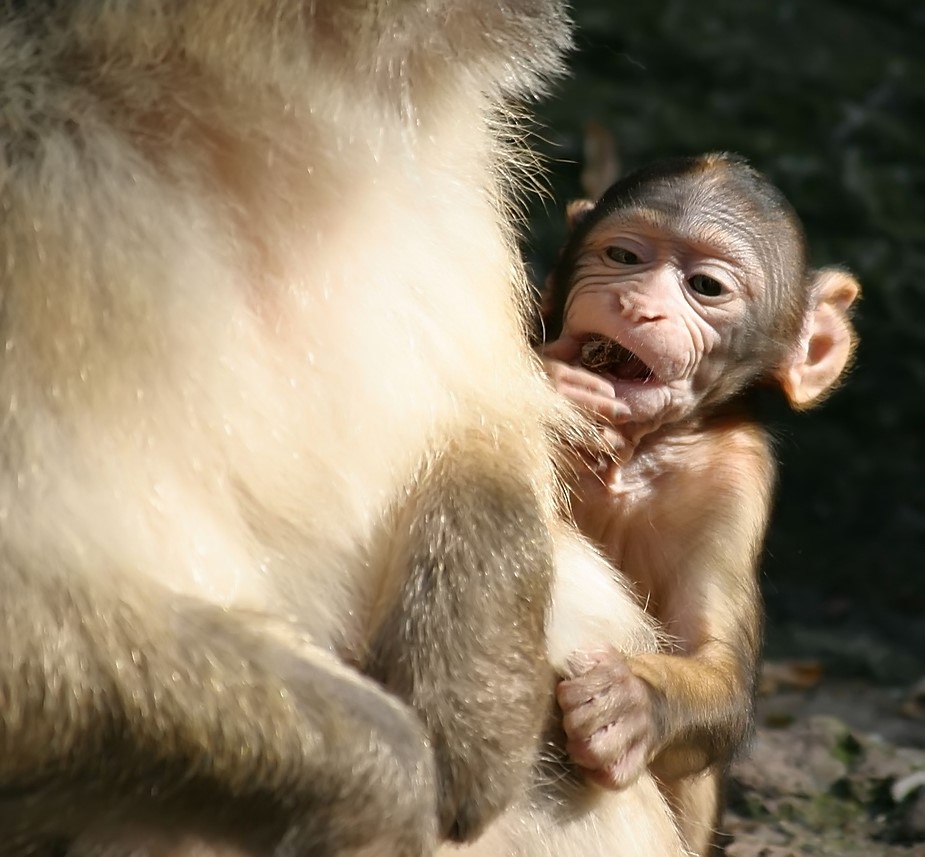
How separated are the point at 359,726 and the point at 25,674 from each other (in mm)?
569

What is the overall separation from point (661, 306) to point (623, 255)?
279mm

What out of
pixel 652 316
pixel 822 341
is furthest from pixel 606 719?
pixel 822 341

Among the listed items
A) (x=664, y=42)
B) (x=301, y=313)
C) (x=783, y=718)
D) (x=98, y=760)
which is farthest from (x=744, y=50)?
(x=98, y=760)

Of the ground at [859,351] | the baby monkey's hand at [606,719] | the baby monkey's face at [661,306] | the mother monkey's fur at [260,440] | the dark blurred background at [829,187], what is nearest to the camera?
the mother monkey's fur at [260,440]

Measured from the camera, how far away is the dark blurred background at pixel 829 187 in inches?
319

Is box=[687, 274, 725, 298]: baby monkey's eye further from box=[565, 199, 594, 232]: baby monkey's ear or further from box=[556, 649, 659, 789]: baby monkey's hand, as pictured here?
box=[556, 649, 659, 789]: baby monkey's hand

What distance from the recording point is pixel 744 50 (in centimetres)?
1061

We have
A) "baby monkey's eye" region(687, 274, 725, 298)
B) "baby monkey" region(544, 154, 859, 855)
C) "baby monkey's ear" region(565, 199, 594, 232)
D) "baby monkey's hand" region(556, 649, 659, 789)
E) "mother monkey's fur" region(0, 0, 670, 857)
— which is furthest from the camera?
"baby monkey's ear" region(565, 199, 594, 232)

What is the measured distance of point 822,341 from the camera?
16.3 feet

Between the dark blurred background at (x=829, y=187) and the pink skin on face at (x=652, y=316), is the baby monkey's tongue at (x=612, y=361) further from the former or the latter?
the dark blurred background at (x=829, y=187)

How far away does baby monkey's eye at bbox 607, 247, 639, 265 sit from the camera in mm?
4621

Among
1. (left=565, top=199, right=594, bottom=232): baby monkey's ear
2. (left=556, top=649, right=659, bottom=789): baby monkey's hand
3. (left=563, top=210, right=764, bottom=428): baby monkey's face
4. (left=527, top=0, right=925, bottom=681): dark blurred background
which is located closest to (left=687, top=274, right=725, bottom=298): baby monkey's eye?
(left=563, top=210, right=764, bottom=428): baby monkey's face

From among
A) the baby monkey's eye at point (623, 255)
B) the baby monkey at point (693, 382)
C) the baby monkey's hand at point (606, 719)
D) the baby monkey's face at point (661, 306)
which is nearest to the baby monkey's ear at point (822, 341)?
the baby monkey at point (693, 382)

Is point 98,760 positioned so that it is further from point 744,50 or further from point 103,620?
point 744,50
